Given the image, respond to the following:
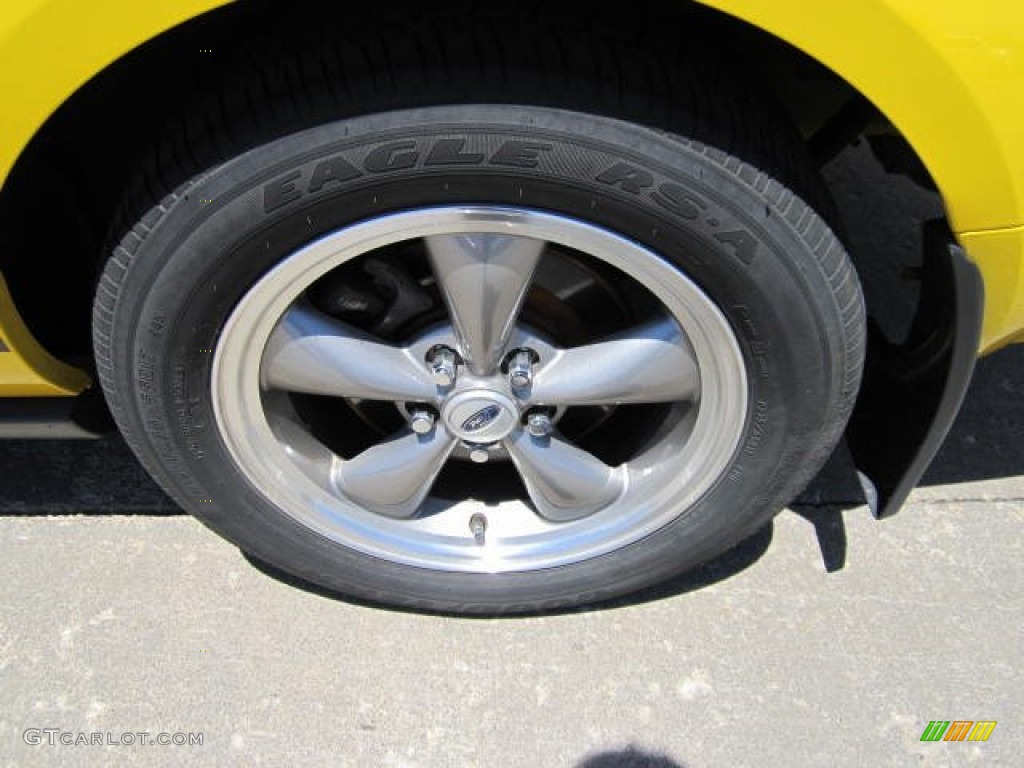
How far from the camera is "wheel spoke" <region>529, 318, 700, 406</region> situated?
64.6 inches

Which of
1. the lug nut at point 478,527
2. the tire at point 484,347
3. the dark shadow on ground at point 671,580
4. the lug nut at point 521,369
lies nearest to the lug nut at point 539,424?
the tire at point 484,347

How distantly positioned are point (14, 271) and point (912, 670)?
6.35 feet

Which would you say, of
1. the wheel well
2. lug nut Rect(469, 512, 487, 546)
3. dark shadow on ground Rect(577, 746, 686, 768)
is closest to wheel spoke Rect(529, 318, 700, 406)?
lug nut Rect(469, 512, 487, 546)

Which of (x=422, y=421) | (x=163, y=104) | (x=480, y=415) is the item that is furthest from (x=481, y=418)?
(x=163, y=104)

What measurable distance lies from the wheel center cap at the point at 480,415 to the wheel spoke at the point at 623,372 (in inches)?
2.2

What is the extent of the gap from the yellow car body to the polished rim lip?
1.24 feet

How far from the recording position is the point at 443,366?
1.69m

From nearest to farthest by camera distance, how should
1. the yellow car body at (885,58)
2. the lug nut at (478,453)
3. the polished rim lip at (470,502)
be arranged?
1. the yellow car body at (885,58)
2. the polished rim lip at (470,502)
3. the lug nut at (478,453)

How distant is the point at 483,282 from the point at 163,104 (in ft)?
2.07

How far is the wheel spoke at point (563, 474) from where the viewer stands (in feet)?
5.94

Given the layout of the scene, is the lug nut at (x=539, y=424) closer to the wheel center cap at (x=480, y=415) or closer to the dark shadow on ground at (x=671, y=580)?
the wheel center cap at (x=480, y=415)

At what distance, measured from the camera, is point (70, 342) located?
1.89 meters

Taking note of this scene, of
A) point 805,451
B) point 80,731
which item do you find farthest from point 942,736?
point 80,731

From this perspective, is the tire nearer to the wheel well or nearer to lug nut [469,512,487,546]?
lug nut [469,512,487,546]
